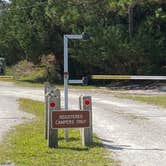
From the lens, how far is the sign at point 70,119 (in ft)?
34.4

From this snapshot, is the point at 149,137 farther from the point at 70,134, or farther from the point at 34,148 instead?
the point at 34,148

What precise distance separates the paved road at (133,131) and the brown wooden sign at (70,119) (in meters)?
0.72

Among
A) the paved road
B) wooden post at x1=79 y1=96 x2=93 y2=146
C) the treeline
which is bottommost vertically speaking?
the paved road

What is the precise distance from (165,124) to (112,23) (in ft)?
66.4

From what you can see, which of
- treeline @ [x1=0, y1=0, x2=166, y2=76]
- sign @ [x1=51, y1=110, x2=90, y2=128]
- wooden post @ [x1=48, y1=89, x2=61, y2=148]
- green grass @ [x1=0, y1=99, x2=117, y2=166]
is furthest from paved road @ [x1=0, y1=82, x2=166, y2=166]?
treeline @ [x1=0, y1=0, x2=166, y2=76]

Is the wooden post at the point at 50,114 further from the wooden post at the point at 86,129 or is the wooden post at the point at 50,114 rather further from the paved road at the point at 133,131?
the paved road at the point at 133,131

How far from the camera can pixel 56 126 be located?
10461 millimetres

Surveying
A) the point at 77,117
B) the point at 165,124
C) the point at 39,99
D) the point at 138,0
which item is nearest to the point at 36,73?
the point at 138,0

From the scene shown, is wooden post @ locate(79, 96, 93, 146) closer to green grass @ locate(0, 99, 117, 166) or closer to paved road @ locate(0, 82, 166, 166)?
green grass @ locate(0, 99, 117, 166)

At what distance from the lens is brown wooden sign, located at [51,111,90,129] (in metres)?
10.5

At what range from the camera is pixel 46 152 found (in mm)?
10000

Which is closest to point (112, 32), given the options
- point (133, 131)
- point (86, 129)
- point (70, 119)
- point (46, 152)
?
point (133, 131)

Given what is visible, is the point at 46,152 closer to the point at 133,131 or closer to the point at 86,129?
the point at 86,129

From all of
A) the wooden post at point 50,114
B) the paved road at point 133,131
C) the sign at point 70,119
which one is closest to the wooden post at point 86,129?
the sign at point 70,119
